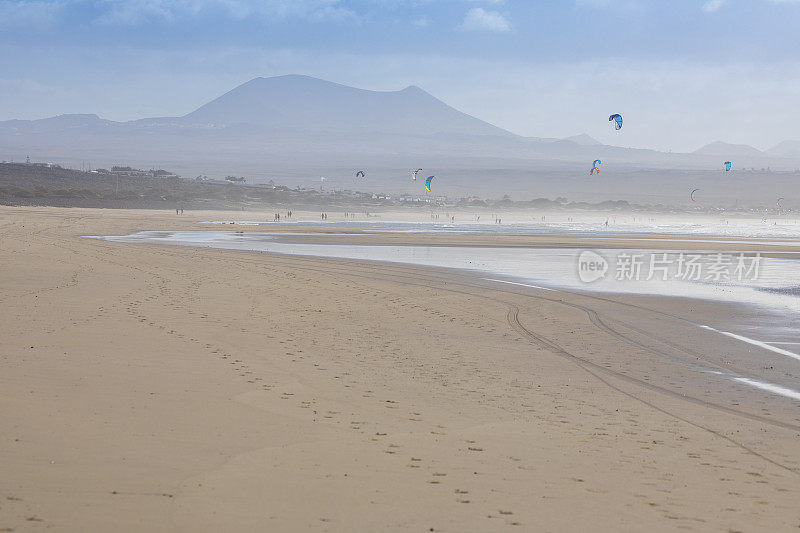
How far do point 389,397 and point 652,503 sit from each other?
3762mm

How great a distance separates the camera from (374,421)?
8008mm

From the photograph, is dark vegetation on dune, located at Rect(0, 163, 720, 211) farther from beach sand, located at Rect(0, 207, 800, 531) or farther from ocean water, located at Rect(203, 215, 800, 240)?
beach sand, located at Rect(0, 207, 800, 531)

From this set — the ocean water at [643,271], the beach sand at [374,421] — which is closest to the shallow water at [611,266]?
the ocean water at [643,271]

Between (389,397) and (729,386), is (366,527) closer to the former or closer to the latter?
(389,397)

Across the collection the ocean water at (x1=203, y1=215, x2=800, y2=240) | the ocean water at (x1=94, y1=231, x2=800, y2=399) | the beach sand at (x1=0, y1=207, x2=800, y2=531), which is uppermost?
the ocean water at (x1=203, y1=215, x2=800, y2=240)

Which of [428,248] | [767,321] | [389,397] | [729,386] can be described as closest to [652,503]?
[389,397]

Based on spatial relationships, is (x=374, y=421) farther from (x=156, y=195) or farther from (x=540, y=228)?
(x=156, y=195)

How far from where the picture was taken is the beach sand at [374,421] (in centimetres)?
557

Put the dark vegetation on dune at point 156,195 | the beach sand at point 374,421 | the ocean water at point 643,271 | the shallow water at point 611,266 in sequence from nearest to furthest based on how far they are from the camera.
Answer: the beach sand at point 374,421
the ocean water at point 643,271
the shallow water at point 611,266
the dark vegetation on dune at point 156,195

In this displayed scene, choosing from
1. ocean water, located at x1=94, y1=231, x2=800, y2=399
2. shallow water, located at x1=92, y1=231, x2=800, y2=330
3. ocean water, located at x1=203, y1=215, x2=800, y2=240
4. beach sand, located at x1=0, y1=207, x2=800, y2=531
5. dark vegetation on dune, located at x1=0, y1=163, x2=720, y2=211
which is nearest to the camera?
beach sand, located at x1=0, y1=207, x2=800, y2=531

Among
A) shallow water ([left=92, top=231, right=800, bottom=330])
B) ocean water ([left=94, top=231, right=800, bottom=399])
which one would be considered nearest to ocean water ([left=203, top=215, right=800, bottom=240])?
ocean water ([left=94, top=231, right=800, bottom=399])

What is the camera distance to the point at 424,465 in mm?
6637

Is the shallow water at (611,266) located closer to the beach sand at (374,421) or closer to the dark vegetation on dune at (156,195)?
the beach sand at (374,421)

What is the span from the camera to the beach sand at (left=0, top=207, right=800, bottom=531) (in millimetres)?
5570
